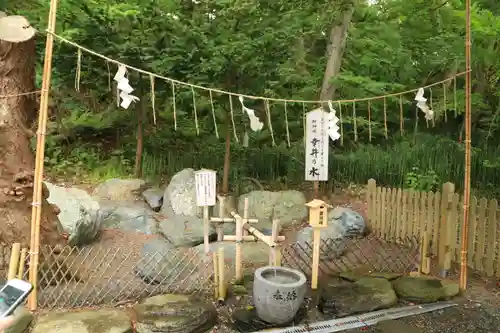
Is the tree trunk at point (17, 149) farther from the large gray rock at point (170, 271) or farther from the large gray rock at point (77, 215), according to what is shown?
the large gray rock at point (170, 271)

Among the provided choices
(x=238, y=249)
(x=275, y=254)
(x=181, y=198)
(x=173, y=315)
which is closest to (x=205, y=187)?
(x=238, y=249)

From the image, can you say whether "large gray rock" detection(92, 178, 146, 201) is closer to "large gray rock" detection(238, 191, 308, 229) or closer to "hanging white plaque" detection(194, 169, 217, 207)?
"large gray rock" detection(238, 191, 308, 229)

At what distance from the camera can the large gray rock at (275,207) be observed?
8664 mm

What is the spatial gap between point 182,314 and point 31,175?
277cm

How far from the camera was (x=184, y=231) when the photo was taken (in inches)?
296

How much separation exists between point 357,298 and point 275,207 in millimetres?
3745

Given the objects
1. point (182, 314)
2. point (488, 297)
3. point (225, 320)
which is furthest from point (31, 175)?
point (488, 297)

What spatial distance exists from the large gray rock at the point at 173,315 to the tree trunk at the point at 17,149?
1.78 metres

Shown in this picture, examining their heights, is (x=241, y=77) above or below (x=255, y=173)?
above

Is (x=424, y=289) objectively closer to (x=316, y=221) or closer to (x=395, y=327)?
(x=395, y=327)

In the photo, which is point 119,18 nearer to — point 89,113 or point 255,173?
point 89,113

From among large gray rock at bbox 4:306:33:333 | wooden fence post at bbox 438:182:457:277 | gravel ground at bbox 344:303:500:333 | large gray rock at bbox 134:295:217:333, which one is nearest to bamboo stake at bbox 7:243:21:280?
large gray rock at bbox 4:306:33:333

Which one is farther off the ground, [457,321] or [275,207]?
[275,207]

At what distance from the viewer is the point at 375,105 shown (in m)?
12.3
